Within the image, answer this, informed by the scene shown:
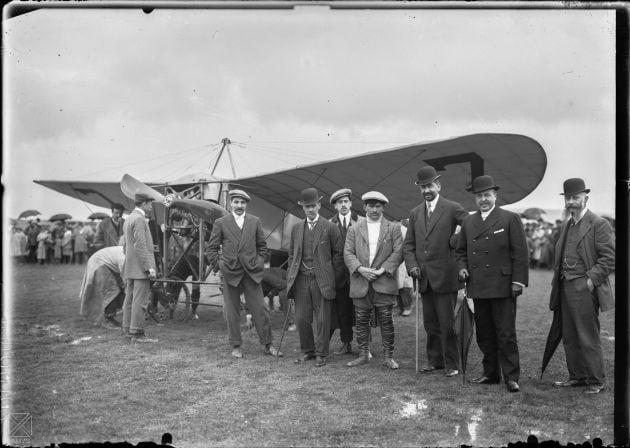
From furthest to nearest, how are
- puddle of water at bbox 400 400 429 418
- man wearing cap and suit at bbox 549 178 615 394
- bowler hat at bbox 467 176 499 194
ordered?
bowler hat at bbox 467 176 499 194
man wearing cap and suit at bbox 549 178 615 394
puddle of water at bbox 400 400 429 418

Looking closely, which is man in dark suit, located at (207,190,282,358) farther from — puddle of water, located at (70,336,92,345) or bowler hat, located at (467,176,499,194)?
bowler hat, located at (467,176,499,194)

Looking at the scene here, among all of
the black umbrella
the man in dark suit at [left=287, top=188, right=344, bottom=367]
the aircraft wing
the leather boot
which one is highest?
the aircraft wing

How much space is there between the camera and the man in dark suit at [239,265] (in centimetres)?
560

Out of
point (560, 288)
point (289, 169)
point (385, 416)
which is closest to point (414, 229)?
point (560, 288)

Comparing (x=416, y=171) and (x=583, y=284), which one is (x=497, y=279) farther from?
(x=416, y=171)

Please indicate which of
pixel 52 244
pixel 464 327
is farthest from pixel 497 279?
pixel 52 244

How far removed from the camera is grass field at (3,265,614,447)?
126 inches

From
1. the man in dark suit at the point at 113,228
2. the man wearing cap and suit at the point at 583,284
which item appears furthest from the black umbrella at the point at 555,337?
the man in dark suit at the point at 113,228

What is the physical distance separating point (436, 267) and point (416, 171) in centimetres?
208

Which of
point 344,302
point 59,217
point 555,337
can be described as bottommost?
point 555,337

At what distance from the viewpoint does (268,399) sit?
397 centimetres

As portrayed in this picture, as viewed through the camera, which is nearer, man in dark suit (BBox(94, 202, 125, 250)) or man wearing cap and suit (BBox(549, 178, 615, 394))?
man wearing cap and suit (BBox(549, 178, 615, 394))

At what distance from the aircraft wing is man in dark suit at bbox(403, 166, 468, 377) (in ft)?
2.61

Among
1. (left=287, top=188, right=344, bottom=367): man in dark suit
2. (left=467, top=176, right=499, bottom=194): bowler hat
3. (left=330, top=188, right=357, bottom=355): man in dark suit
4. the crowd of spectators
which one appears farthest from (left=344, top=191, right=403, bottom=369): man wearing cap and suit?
the crowd of spectators
